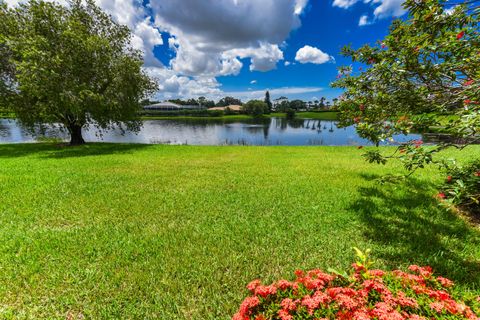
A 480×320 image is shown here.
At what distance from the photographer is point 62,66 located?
1270 centimetres

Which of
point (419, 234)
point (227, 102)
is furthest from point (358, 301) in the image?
point (227, 102)

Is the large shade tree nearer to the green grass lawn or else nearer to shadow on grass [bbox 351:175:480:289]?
the green grass lawn

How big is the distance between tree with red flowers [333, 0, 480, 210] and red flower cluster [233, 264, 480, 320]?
1349 millimetres

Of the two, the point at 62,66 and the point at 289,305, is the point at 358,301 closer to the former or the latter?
the point at 289,305

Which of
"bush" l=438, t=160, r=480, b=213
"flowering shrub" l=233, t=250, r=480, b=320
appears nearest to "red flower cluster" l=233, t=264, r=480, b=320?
"flowering shrub" l=233, t=250, r=480, b=320

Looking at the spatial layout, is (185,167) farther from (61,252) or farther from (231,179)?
(61,252)

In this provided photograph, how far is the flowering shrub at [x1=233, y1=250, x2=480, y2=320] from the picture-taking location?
1.76 m

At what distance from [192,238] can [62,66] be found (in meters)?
14.7

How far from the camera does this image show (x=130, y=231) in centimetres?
415

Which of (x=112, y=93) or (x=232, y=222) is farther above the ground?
(x=112, y=93)

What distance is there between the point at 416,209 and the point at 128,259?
5863 millimetres

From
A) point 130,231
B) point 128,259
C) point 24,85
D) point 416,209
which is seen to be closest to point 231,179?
point 130,231

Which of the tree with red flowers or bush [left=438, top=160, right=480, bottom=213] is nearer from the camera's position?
bush [left=438, top=160, right=480, bottom=213]

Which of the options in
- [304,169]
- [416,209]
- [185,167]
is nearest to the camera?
[416,209]
